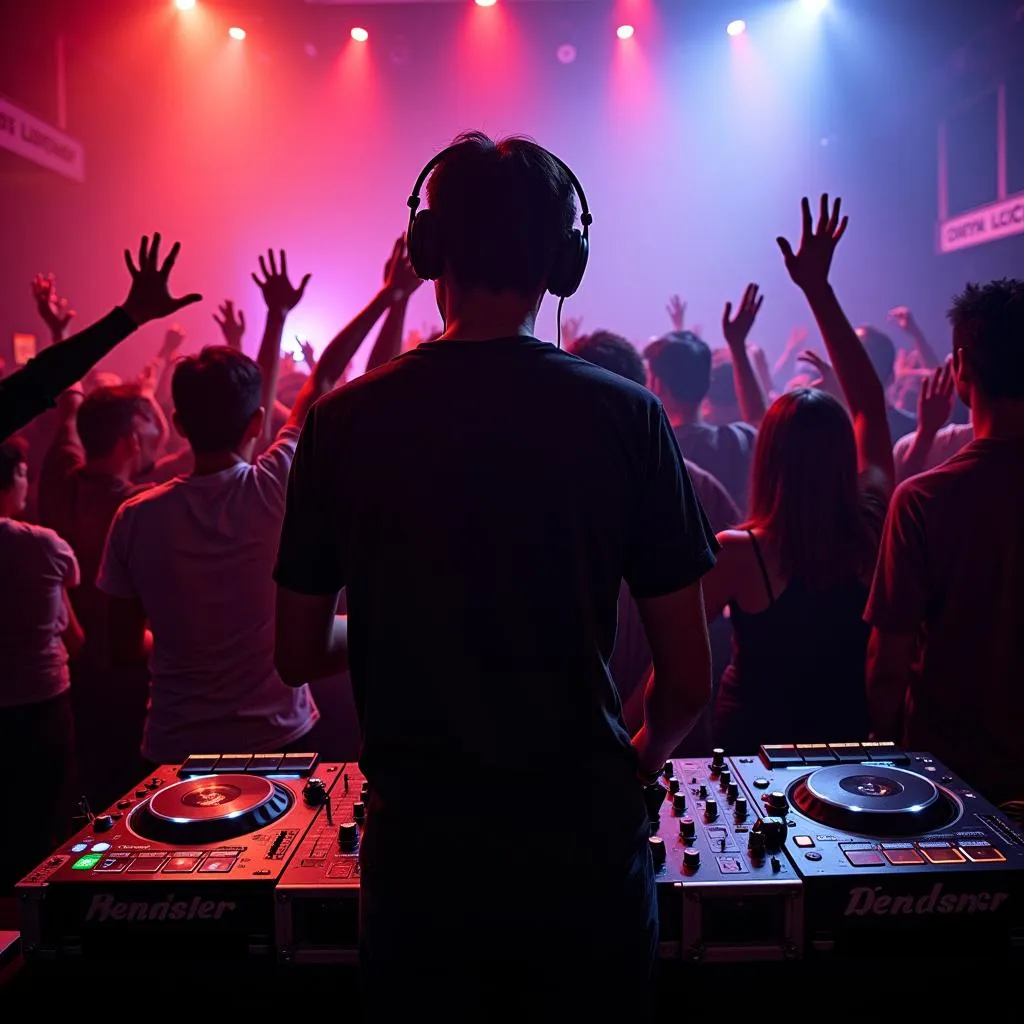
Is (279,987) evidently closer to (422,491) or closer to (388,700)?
(388,700)

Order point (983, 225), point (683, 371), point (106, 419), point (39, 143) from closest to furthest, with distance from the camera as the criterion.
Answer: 1. point (106, 419)
2. point (683, 371)
3. point (39, 143)
4. point (983, 225)

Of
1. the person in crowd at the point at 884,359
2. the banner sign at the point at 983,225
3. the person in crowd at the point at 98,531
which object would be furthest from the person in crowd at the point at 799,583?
the banner sign at the point at 983,225

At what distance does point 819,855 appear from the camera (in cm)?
96

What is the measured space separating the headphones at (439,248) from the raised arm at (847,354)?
112 cm

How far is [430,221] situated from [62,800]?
1.91m

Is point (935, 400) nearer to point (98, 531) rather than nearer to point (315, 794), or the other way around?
point (315, 794)

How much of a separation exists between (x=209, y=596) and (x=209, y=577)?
3cm

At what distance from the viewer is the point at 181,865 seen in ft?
3.16

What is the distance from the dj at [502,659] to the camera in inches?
30.6

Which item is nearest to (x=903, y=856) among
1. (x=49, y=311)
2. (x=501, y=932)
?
(x=501, y=932)

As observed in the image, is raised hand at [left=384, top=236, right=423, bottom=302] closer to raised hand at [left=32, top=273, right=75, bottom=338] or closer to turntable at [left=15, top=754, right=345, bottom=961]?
turntable at [left=15, top=754, right=345, bottom=961]

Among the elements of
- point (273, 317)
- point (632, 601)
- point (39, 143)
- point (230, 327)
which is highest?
point (39, 143)

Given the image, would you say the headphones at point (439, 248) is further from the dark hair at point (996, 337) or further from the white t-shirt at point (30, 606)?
the white t-shirt at point (30, 606)

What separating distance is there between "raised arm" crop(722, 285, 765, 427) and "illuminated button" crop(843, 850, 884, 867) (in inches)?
66.7
